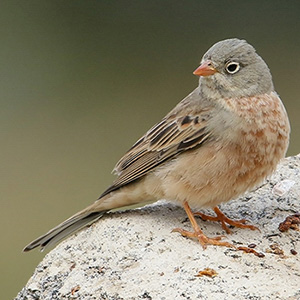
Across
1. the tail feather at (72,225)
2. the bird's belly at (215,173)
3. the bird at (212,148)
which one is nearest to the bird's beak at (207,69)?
the bird at (212,148)

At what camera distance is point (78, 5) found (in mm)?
10781

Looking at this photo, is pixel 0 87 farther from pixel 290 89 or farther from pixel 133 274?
pixel 133 274

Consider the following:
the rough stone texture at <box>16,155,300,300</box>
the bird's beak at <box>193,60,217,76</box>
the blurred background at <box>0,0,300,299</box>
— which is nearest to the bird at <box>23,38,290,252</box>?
the bird's beak at <box>193,60,217,76</box>

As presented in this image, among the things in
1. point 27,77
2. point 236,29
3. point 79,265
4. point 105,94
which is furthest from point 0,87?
point 79,265

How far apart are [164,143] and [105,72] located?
16.1ft

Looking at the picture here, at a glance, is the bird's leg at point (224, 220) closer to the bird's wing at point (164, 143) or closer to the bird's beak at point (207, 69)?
the bird's wing at point (164, 143)

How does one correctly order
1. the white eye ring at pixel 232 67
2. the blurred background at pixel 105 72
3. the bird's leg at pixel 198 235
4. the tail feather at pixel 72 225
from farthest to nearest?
the blurred background at pixel 105 72
the tail feather at pixel 72 225
the white eye ring at pixel 232 67
the bird's leg at pixel 198 235

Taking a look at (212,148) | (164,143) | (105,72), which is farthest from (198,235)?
(105,72)

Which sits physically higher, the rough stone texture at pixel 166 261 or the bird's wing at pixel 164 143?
the bird's wing at pixel 164 143

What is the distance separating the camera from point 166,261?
16.6 feet

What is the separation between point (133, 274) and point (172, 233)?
529mm

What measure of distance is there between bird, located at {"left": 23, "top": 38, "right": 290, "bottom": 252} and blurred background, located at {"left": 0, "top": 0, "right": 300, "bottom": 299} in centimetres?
354

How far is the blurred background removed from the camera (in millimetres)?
9844

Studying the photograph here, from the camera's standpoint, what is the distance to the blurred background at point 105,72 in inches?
388
